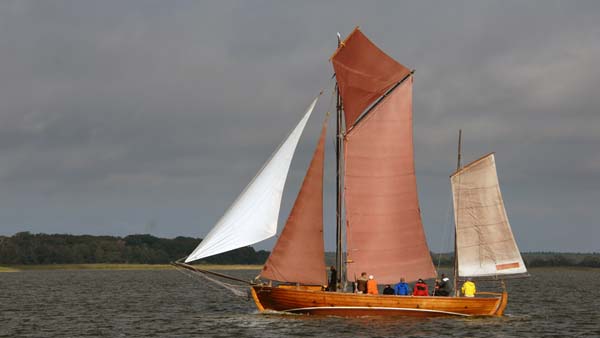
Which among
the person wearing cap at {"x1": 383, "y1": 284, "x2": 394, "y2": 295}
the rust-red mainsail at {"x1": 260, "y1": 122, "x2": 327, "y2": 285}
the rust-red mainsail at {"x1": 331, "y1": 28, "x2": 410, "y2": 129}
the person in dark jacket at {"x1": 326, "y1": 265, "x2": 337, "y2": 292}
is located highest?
the rust-red mainsail at {"x1": 331, "y1": 28, "x2": 410, "y2": 129}

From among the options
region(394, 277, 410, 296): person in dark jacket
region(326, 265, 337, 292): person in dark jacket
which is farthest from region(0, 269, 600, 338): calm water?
region(326, 265, 337, 292): person in dark jacket

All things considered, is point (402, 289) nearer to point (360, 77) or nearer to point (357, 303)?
point (357, 303)

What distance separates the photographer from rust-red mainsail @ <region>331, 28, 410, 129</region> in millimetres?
48344

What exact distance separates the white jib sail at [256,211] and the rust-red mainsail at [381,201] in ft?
10.8

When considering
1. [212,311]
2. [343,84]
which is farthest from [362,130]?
[212,311]

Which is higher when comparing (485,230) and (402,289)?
(485,230)

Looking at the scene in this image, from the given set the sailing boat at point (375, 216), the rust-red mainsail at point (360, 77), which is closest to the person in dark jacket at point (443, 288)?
the sailing boat at point (375, 216)

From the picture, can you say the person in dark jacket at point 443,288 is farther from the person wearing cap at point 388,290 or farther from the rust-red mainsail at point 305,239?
the rust-red mainsail at point 305,239

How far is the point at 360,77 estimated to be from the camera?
159 feet

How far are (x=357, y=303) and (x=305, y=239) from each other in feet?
13.5

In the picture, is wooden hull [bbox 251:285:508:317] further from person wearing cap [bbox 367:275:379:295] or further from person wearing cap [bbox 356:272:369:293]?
person wearing cap [bbox 356:272:369:293]

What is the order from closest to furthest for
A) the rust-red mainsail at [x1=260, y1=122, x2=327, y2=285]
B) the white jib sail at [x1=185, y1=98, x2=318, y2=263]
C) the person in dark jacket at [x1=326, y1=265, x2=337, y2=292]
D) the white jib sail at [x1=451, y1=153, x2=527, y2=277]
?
the white jib sail at [x1=185, y1=98, x2=318, y2=263], the rust-red mainsail at [x1=260, y1=122, x2=327, y2=285], the person in dark jacket at [x1=326, y1=265, x2=337, y2=292], the white jib sail at [x1=451, y1=153, x2=527, y2=277]

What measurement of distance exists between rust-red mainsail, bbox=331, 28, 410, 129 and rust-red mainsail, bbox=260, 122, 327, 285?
2.18 meters

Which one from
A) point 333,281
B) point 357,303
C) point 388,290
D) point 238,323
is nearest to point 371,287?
→ point 357,303
